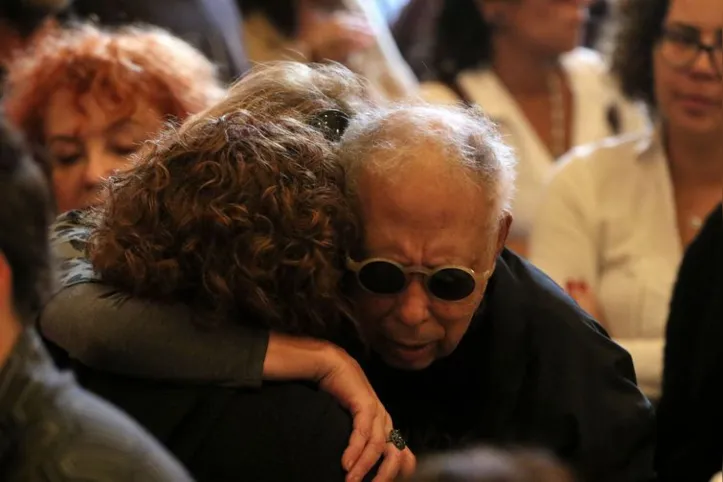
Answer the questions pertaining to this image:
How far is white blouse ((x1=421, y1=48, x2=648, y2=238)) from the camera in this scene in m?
2.81

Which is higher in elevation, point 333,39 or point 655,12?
point 655,12

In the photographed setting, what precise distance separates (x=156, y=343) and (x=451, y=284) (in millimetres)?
349

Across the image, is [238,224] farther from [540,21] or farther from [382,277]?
[540,21]

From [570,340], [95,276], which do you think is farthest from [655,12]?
[95,276]

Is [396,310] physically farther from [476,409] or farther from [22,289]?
[22,289]

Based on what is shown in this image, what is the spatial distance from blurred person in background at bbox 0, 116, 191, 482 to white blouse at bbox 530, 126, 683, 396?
1402 mm

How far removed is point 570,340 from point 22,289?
685mm

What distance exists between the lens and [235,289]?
1141mm

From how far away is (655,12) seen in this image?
2363 mm

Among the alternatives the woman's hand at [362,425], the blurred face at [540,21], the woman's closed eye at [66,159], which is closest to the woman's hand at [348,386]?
the woman's hand at [362,425]

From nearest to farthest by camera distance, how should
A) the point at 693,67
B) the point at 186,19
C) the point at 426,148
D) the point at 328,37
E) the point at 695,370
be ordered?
1. the point at 426,148
2. the point at 695,370
3. the point at 693,67
4. the point at 186,19
5. the point at 328,37

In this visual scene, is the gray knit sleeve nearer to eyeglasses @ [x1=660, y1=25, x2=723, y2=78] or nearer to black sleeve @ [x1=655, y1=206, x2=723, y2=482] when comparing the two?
black sleeve @ [x1=655, y1=206, x2=723, y2=482]

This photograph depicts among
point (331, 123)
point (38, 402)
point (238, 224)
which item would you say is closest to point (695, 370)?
point (331, 123)

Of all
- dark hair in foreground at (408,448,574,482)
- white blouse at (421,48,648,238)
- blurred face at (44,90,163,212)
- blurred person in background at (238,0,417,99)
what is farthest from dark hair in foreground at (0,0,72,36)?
dark hair in foreground at (408,448,574,482)
